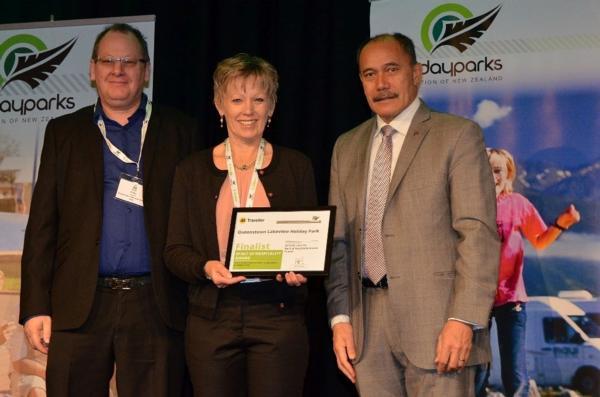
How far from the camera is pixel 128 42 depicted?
345 centimetres

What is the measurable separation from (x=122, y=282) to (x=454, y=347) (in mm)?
1327

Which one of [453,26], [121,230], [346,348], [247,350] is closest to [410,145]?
[346,348]

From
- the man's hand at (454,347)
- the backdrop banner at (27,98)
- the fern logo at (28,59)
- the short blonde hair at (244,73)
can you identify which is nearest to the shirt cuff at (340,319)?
the man's hand at (454,347)

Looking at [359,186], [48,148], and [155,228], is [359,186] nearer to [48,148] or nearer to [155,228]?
[155,228]

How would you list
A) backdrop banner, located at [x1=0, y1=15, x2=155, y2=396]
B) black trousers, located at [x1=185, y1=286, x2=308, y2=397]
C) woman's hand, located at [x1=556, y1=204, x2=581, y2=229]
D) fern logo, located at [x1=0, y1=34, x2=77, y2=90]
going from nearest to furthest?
black trousers, located at [x1=185, y1=286, x2=308, y2=397]
woman's hand, located at [x1=556, y1=204, x2=581, y2=229]
backdrop banner, located at [x1=0, y1=15, x2=155, y2=396]
fern logo, located at [x1=0, y1=34, x2=77, y2=90]

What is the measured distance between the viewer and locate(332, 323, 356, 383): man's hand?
3.05 meters

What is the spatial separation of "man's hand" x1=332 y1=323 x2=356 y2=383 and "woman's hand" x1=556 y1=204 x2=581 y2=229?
1441mm

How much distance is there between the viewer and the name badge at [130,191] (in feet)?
10.8

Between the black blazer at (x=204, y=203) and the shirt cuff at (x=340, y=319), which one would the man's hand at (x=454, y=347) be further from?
the black blazer at (x=204, y=203)

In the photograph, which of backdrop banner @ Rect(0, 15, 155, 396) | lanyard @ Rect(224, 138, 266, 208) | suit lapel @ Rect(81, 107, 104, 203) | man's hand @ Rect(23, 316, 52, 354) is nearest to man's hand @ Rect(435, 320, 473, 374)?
lanyard @ Rect(224, 138, 266, 208)

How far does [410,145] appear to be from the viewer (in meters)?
3.06

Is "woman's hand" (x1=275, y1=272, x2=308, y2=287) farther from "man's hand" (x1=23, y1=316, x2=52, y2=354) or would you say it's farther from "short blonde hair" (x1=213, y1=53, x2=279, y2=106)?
"man's hand" (x1=23, y1=316, x2=52, y2=354)

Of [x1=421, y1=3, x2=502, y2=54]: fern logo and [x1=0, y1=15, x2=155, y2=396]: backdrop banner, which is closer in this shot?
[x1=421, y1=3, x2=502, y2=54]: fern logo

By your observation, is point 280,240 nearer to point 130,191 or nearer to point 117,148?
point 130,191
